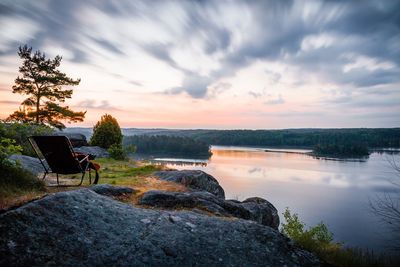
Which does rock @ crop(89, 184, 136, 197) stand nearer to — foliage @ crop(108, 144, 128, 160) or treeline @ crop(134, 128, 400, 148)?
foliage @ crop(108, 144, 128, 160)

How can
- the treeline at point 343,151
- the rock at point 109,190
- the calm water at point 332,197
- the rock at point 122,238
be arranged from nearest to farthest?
the rock at point 122,238 < the rock at point 109,190 < the calm water at point 332,197 < the treeline at point 343,151

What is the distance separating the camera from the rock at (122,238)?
2.94 meters

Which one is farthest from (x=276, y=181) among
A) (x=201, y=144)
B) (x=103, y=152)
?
(x=201, y=144)

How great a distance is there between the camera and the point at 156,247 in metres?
3.49

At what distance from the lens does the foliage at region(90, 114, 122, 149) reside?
20516 mm

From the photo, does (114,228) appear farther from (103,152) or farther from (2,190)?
(103,152)

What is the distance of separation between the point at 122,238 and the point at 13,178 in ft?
11.9

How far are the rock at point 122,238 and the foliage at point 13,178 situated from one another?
2184 millimetres

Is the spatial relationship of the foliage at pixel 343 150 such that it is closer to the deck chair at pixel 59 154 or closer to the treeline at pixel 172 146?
the treeline at pixel 172 146

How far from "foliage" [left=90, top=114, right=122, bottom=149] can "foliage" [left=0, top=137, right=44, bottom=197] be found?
1447 cm

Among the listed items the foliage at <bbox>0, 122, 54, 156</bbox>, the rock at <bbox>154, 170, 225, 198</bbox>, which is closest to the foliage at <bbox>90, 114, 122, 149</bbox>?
the foliage at <bbox>0, 122, 54, 156</bbox>

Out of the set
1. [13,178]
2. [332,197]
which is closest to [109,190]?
[13,178]

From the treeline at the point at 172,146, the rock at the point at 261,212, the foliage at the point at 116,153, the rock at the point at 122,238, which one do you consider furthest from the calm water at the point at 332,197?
the treeline at the point at 172,146

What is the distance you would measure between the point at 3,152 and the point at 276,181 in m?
50.9
